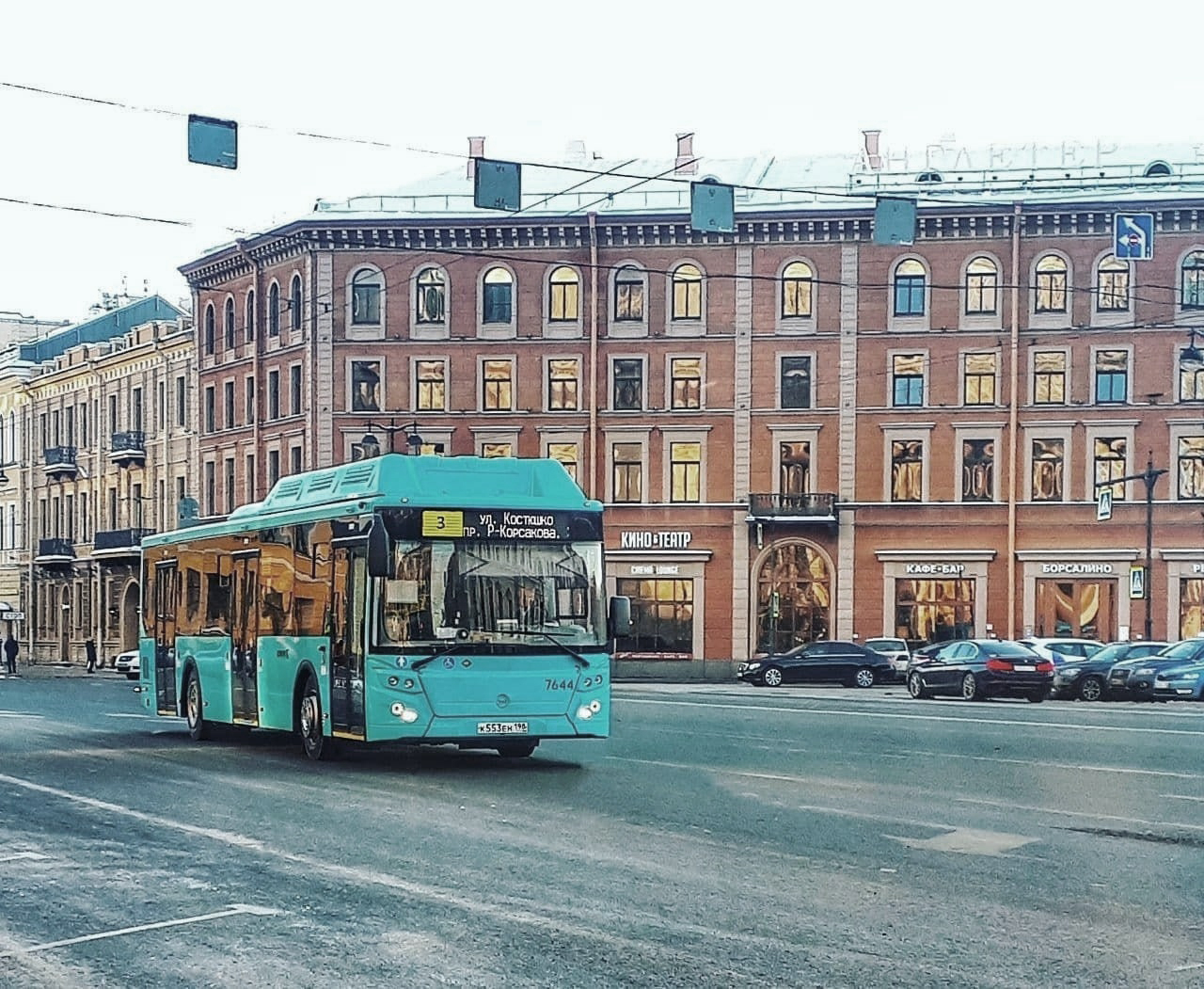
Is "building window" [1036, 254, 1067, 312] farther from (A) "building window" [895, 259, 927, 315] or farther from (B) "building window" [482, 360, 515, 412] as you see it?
(B) "building window" [482, 360, 515, 412]

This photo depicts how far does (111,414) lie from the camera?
74.0 m

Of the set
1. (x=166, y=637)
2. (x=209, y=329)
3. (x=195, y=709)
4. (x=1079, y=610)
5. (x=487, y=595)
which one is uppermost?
(x=209, y=329)

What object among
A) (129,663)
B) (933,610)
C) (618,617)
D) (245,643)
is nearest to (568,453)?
(933,610)

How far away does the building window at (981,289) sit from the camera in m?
54.9

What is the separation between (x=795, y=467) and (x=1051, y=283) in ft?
31.1

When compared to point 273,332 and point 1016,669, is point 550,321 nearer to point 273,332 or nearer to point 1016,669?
point 273,332

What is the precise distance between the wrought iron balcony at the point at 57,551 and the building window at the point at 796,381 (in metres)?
35.0

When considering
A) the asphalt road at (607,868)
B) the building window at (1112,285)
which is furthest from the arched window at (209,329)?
the asphalt road at (607,868)

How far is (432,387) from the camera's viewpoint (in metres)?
57.9

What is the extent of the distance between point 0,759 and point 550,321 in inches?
1533

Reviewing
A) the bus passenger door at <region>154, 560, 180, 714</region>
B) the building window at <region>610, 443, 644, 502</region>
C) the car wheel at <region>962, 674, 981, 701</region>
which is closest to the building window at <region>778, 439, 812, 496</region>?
the building window at <region>610, 443, 644, 502</region>

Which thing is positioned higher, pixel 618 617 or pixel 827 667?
pixel 618 617

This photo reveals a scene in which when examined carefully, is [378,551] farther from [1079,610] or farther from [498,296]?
[498,296]

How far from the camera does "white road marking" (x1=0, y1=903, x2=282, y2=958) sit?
8602 millimetres
